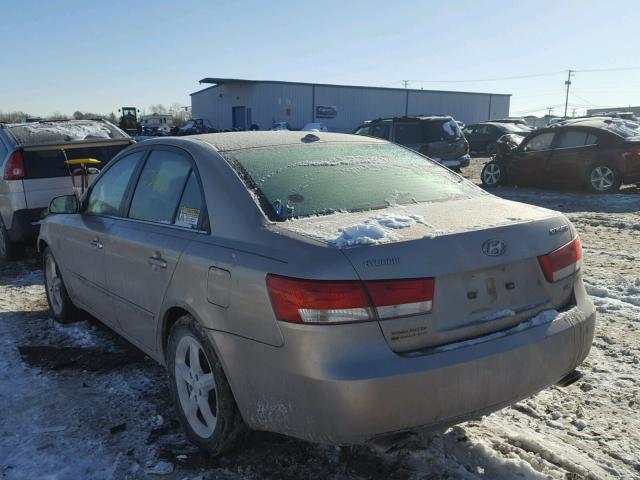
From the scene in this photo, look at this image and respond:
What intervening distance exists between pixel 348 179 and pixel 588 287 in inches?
136

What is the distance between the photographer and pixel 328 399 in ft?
7.61

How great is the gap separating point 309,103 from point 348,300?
4558 cm

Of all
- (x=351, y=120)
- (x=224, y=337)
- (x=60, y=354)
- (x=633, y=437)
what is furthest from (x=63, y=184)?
(x=351, y=120)

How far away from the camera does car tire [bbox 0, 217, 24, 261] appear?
763 centimetres

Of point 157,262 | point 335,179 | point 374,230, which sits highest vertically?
point 335,179

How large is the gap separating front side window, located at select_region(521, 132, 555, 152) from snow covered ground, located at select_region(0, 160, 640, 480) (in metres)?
9.38

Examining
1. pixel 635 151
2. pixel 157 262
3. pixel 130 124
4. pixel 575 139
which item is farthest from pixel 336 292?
pixel 130 124

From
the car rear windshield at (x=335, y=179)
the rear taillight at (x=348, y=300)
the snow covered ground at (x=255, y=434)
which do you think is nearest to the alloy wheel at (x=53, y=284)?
the snow covered ground at (x=255, y=434)

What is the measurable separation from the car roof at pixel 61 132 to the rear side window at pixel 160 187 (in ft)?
14.8

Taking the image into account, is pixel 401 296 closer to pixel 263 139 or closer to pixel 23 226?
pixel 263 139

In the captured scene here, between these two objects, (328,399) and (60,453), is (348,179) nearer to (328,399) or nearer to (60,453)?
(328,399)

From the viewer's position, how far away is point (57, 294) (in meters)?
5.20

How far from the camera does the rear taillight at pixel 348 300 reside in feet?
7.66

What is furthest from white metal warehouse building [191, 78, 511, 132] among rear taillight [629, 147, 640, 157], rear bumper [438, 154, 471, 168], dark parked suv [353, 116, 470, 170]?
rear taillight [629, 147, 640, 157]
